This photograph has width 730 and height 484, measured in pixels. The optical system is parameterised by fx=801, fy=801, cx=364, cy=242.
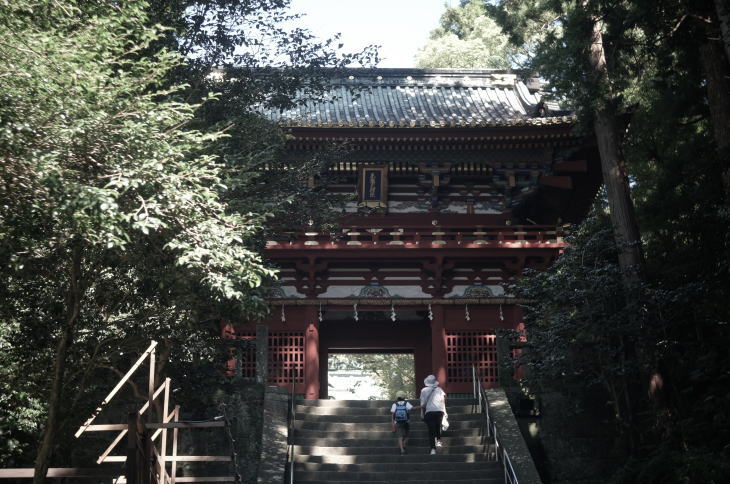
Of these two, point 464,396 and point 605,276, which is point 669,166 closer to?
point 605,276

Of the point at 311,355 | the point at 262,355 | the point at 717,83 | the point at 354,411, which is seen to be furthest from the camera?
the point at 311,355

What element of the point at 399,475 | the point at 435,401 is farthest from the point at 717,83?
the point at 399,475

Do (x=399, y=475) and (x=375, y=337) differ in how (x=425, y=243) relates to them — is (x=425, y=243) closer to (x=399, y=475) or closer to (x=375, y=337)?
(x=375, y=337)

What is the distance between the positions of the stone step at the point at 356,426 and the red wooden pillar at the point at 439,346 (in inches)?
111

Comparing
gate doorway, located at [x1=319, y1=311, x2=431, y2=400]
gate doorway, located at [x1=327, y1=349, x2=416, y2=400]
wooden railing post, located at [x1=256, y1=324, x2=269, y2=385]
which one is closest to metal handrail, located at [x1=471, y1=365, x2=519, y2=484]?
gate doorway, located at [x1=319, y1=311, x2=431, y2=400]

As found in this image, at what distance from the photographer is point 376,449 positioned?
45.7ft

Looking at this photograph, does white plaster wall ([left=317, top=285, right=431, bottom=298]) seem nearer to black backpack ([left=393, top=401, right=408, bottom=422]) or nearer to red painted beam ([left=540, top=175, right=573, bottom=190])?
red painted beam ([left=540, top=175, right=573, bottom=190])

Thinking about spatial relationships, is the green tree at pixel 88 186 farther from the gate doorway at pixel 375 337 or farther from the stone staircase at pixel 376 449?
the gate doorway at pixel 375 337

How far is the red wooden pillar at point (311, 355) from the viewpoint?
17625 mm

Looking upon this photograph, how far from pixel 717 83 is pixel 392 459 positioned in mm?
8735

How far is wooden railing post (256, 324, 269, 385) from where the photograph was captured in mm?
15648

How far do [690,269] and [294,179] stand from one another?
7.93 metres

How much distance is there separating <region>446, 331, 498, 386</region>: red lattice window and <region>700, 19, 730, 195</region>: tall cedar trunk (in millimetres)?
6690

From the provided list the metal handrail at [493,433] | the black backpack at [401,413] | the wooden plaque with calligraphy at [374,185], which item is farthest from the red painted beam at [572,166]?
the black backpack at [401,413]
